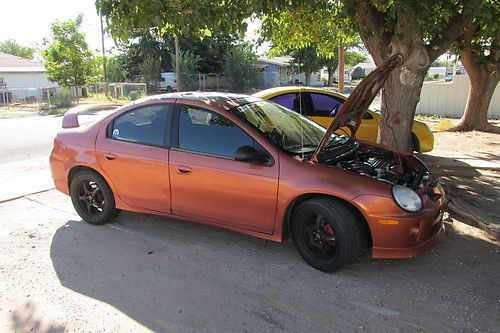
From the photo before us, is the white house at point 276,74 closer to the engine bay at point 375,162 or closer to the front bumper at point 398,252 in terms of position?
the engine bay at point 375,162

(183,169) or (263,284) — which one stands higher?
(183,169)

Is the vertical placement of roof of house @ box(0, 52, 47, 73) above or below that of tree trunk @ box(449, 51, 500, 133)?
above

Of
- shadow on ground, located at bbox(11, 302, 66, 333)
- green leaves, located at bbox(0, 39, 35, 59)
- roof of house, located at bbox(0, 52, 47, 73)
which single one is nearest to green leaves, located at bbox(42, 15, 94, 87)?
roof of house, located at bbox(0, 52, 47, 73)

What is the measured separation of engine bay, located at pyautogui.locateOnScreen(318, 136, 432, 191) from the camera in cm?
395

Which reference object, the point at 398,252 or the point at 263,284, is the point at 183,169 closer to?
the point at 263,284

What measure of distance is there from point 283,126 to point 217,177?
0.96 metres

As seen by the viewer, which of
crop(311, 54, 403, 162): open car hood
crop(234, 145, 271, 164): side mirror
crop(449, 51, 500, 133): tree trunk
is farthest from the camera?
crop(449, 51, 500, 133): tree trunk

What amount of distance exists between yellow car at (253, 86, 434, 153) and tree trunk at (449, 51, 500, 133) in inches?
241

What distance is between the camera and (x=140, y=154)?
457cm

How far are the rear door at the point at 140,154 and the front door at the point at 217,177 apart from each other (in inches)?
6.1

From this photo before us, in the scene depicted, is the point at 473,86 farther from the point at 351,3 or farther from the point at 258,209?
the point at 258,209

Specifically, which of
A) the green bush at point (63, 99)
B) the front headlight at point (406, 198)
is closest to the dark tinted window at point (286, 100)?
the front headlight at point (406, 198)

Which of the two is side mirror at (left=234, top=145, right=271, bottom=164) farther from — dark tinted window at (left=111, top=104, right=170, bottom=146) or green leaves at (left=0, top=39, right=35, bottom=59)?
green leaves at (left=0, top=39, right=35, bottom=59)

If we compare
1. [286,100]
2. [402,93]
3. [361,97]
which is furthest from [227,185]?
[286,100]
